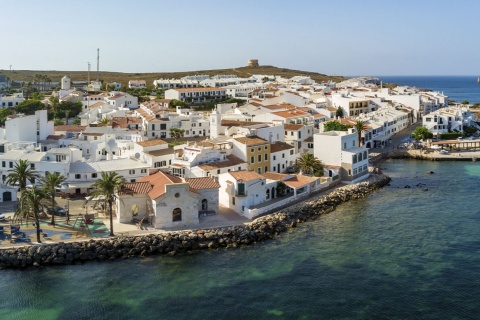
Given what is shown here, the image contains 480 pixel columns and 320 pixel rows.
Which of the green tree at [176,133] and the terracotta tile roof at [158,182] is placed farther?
the green tree at [176,133]

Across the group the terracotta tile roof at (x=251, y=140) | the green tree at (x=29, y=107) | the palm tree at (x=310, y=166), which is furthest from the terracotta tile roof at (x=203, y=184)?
the green tree at (x=29, y=107)

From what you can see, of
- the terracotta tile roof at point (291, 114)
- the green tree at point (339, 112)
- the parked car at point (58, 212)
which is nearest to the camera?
the parked car at point (58, 212)

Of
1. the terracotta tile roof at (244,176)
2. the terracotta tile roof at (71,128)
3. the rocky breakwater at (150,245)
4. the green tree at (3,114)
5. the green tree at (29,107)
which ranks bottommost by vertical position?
the rocky breakwater at (150,245)

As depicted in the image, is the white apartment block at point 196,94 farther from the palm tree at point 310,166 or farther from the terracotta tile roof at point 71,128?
the palm tree at point 310,166

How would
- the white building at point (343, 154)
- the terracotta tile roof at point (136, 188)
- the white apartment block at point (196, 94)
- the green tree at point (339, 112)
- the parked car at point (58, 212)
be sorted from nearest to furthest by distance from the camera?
1. the terracotta tile roof at point (136, 188)
2. the parked car at point (58, 212)
3. the white building at point (343, 154)
4. the green tree at point (339, 112)
5. the white apartment block at point (196, 94)

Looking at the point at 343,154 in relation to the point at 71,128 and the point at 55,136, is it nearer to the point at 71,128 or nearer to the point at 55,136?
the point at 55,136

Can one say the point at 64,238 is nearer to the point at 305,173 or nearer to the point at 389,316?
the point at 389,316

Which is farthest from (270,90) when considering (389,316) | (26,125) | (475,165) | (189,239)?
(389,316)

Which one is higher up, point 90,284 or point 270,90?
point 270,90
